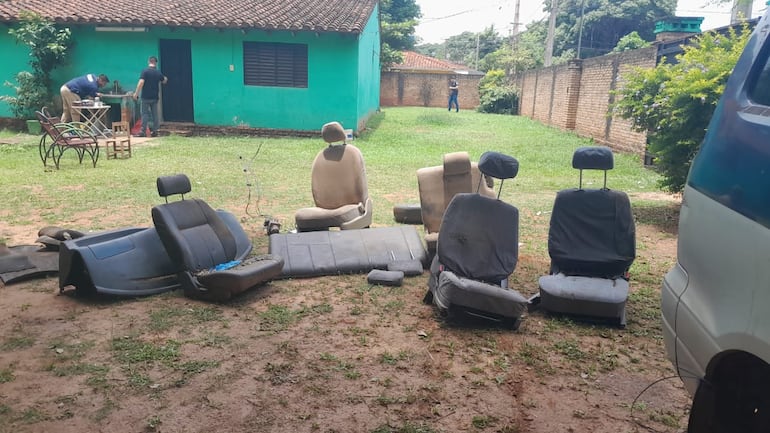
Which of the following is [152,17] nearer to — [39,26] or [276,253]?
[39,26]

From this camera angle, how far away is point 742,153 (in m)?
2.30

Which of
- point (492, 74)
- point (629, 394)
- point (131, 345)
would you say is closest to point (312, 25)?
point (131, 345)

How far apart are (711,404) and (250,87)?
629 inches

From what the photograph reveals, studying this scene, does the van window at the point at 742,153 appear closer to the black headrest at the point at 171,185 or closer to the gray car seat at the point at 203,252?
the gray car seat at the point at 203,252

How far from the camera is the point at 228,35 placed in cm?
1650

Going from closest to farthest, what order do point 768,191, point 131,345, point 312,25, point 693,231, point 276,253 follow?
point 768,191
point 693,231
point 131,345
point 276,253
point 312,25

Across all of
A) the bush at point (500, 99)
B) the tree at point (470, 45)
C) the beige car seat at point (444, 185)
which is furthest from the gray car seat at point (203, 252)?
the tree at point (470, 45)

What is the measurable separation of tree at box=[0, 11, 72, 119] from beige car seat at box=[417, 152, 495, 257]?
14.3 m

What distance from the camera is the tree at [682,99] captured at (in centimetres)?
754

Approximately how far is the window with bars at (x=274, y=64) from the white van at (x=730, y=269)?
49.7 ft

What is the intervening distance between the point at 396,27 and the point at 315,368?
34155 millimetres

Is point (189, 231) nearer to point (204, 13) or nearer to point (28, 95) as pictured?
point (204, 13)

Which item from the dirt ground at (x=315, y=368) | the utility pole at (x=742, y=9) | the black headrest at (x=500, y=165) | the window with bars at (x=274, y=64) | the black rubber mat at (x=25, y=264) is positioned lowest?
the dirt ground at (x=315, y=368)

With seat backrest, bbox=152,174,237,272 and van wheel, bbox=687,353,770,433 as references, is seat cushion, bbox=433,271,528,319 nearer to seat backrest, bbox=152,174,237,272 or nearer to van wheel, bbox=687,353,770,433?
van wheel, bbox=687,353,770,433
